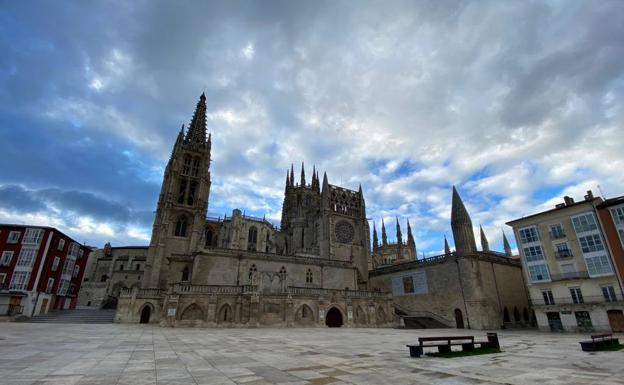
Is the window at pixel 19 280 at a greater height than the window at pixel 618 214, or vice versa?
the window at pixel 618 214

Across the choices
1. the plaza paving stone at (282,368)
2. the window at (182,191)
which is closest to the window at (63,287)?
the window at (182,191)

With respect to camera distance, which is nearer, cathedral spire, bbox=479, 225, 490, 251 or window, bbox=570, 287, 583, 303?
window, bbox=570, 287, 583, 303

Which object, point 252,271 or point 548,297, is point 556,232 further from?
point 252,271

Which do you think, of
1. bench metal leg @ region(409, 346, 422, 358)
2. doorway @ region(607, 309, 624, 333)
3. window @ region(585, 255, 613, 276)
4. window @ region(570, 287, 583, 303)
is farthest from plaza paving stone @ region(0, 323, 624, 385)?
window @ region(570, 287, 583, 303)

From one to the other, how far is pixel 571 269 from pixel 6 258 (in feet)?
193

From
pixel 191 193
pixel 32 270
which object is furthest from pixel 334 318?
pixel 32 270

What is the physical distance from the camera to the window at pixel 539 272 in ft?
93.5

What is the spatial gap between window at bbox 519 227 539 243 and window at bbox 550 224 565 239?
4.52 ft

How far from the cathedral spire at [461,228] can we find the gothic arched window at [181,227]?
126ft

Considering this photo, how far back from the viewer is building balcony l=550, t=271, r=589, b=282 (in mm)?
26141

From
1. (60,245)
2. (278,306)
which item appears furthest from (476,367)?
(60,245)

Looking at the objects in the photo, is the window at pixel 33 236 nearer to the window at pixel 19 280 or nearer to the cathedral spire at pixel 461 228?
the window at pixel 19 280

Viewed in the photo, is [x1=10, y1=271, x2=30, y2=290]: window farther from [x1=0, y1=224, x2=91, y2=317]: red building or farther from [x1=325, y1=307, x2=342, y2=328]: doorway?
[x1=325, y1=307, x2=342, y2=328]: doorway

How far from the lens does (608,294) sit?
2469 cm
